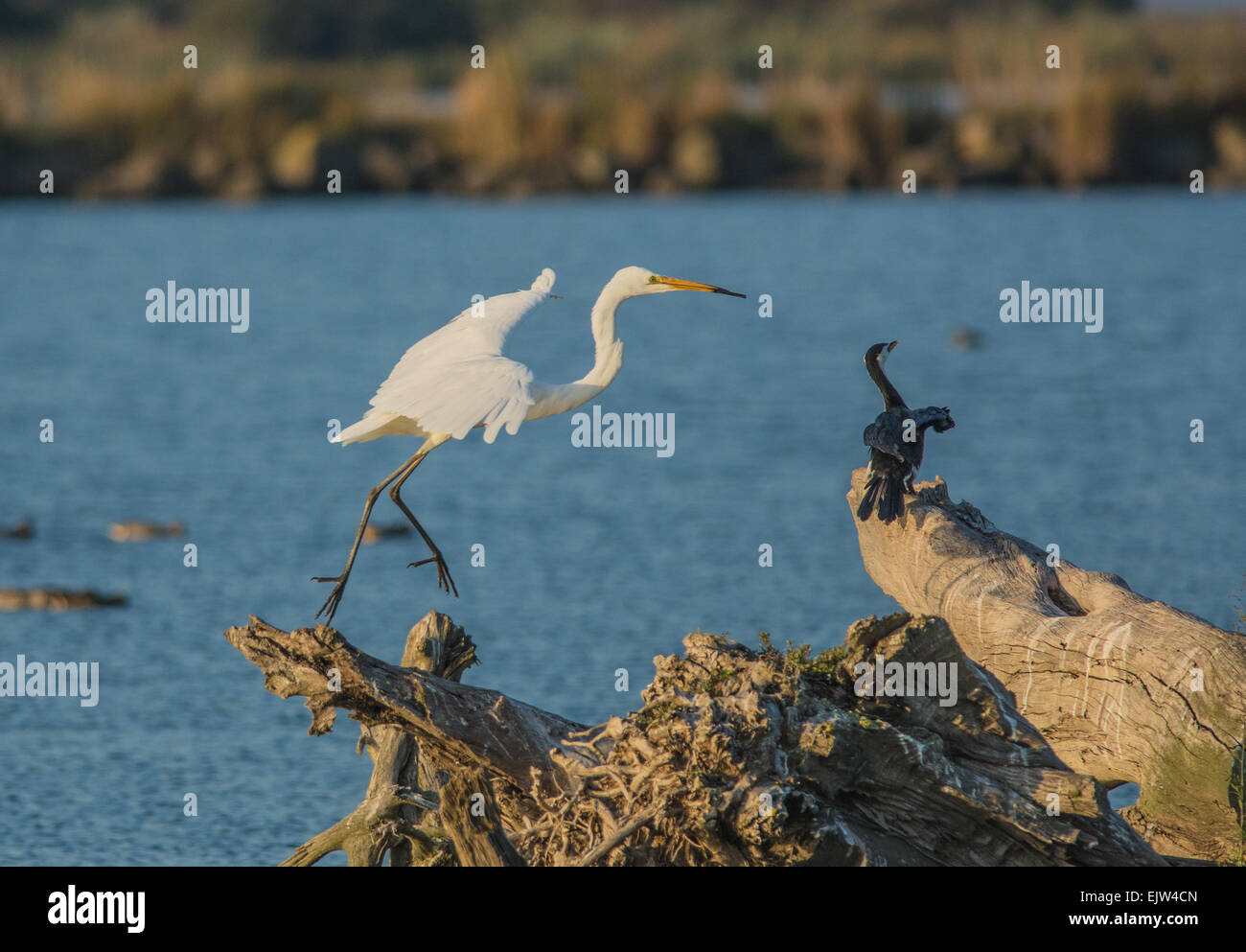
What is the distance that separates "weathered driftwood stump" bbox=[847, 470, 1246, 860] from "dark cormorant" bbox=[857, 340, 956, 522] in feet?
0.66

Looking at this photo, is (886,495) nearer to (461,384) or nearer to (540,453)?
(461,384)

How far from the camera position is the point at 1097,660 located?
1049 cm

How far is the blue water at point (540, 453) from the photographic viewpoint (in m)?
17.4

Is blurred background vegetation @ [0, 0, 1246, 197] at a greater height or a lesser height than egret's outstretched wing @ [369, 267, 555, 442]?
greater

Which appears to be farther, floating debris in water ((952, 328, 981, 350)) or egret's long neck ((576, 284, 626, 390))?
floating debris in water ((952, 328, 981, 350))

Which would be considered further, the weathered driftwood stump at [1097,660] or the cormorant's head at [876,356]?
the cormorant's head at [876,356]

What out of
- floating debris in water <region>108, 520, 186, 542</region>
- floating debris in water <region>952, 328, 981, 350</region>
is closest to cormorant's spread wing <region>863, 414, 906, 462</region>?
floating debris in water <region>108, 520, 186, 542</region>

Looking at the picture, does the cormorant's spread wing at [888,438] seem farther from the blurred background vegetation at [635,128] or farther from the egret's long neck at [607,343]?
the blurred background vegetation at [635,128]

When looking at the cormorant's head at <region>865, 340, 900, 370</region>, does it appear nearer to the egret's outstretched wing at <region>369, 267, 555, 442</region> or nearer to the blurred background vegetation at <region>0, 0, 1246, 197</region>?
the egret's outstretched wing at <region>369, 267, 555, 442</region>

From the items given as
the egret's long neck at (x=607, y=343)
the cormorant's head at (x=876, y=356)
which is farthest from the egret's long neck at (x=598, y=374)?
the cormorant's head at (x=876, y=356)

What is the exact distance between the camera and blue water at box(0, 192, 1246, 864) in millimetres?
17375

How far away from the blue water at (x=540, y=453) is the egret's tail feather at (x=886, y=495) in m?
2.23
